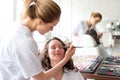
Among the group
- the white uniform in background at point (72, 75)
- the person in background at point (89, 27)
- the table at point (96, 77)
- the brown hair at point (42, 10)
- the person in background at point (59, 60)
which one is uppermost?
the brown hair at point (42, 10)

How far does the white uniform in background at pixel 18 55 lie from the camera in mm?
763

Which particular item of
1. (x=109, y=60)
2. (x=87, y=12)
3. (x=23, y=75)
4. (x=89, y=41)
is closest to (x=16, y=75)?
(x=23, y=75)

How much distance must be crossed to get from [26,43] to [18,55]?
55mm

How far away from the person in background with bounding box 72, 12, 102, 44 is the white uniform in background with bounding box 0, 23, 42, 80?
4.34 feet

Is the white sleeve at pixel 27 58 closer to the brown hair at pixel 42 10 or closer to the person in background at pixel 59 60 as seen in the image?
the brown hair at pixel 42 10

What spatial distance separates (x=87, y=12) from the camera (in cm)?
223

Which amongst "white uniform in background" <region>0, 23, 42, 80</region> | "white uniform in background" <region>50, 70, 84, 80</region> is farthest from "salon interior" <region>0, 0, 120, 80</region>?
"white uniform in background" <region>0, 23, 42, 80</region>

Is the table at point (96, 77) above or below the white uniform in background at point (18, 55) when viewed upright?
below

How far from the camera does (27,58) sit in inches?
30.1

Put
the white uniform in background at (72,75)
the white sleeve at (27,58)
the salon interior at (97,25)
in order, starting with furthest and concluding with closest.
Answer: the salon interior at (97,25), the white uniform in background at (72,75), the white sleeve at (27,58)

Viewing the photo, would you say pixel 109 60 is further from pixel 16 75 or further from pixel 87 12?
pixel 16 75

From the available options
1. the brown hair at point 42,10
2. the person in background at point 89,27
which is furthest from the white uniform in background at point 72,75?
the person in background at point 89,27

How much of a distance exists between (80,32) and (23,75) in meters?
1.46

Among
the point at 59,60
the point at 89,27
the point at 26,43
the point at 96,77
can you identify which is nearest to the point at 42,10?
the point at 26,43
